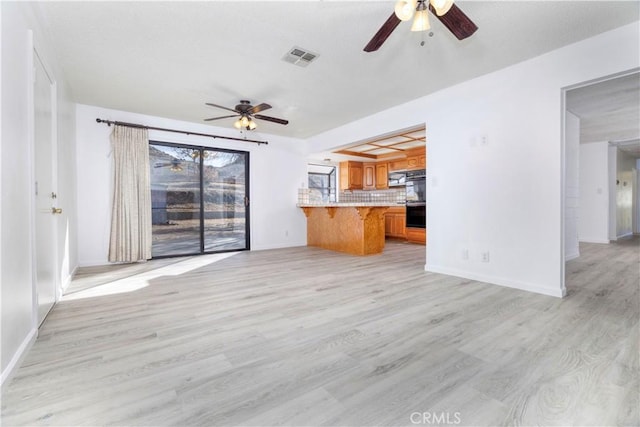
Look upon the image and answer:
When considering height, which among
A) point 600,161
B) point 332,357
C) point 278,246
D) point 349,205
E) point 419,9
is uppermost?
point 419,9

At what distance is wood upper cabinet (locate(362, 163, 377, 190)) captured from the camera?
835 centimetres

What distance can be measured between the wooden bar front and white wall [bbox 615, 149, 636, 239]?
6.58 m

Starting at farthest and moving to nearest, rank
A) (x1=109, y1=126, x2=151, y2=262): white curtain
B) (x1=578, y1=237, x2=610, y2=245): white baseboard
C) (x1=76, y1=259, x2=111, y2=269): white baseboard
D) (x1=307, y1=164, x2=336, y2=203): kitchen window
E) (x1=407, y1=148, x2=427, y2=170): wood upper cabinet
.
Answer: (x1=307, y1=164, x2=336, y2=203): kitchen window → (x1=407, y1=148, x2=427, y2=170): wood upper cabinet → (x1=578, y1=237, x2=610, y2=245): white baseboard → (x1=109, y1=126, x2=151, y2=262): white curtain → (x1=76, y1=259, x2=111, y2=269): white baseboard

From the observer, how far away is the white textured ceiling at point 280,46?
2.21 metres

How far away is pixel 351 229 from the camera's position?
5449mm

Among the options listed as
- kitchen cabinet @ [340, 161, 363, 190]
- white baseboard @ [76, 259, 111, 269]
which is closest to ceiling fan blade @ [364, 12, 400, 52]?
white baseboard @ [76, 259, 111, 269]

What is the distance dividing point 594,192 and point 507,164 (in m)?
5.59

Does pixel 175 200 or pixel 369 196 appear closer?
pixel 175 200

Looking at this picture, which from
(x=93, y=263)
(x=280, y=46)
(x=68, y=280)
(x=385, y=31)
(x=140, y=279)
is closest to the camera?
(x=385, y=31)

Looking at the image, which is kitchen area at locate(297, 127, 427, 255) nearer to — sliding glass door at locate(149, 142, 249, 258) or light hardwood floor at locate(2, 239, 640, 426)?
sliding glass door at locate(149, 142, 249, 258)

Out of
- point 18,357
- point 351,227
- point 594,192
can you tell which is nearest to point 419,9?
point 18,357

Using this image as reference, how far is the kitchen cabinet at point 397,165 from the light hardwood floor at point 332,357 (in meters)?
4.83

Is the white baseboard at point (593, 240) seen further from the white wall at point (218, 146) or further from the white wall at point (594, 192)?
the white wall at point (218, 146)

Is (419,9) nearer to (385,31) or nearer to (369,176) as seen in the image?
(385,31)
